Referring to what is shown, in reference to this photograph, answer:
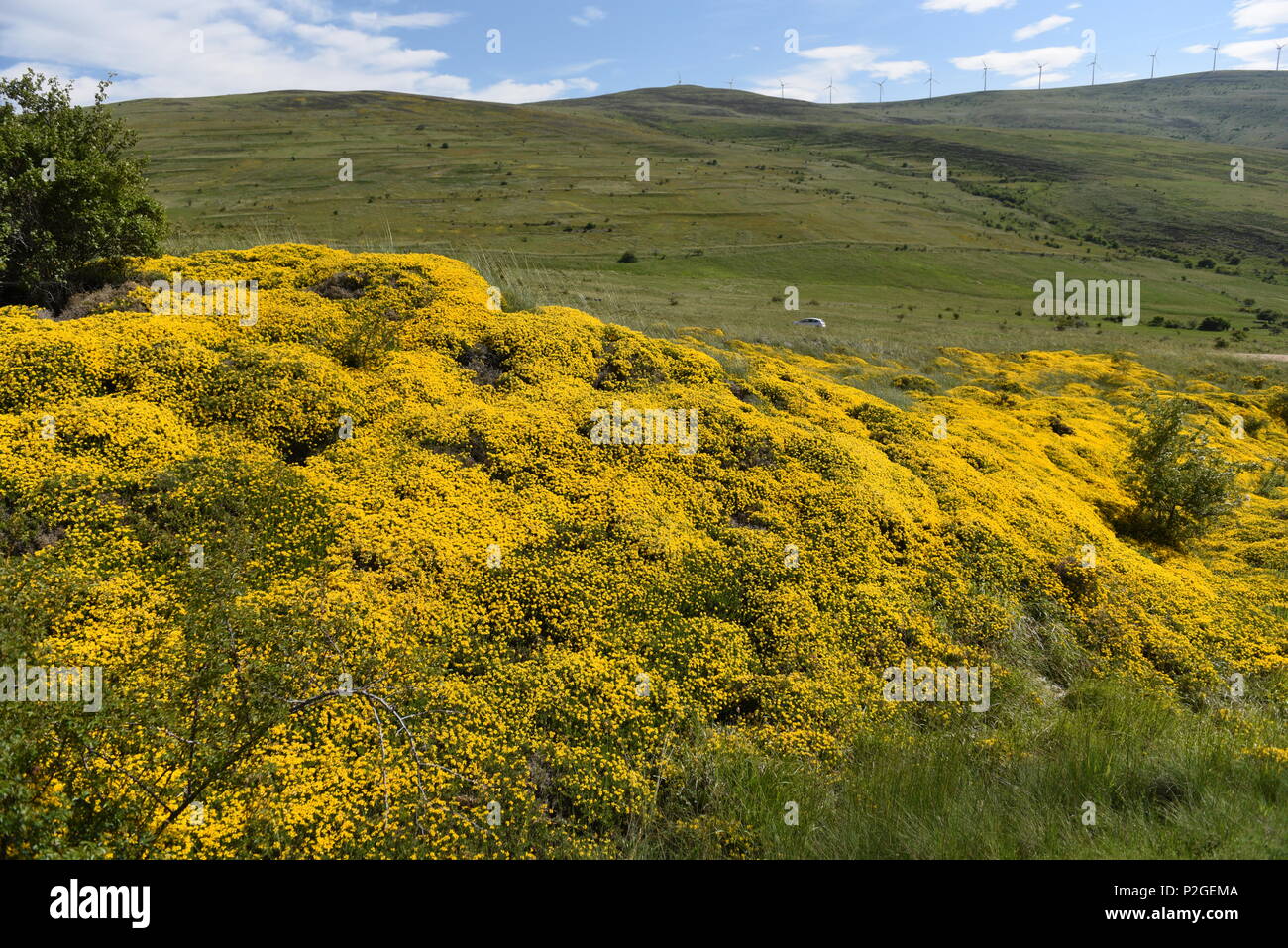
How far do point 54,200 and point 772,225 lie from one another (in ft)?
384

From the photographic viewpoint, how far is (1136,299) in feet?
303

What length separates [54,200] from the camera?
14.0 metres

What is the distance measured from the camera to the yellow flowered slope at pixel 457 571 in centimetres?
650

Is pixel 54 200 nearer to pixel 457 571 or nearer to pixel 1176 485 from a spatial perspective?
pixel 457 571

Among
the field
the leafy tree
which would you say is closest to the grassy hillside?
the leafy tree

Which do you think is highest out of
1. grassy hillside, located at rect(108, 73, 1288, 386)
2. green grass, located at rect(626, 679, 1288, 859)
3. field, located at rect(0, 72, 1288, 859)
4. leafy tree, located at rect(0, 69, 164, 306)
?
grassy hillside, located at rect(108, 73, 1288, 386)

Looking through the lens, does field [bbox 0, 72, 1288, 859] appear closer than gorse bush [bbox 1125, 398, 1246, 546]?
Yes

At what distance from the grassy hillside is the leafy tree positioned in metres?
3.93

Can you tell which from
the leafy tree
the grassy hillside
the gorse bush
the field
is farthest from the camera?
the grassy hillside

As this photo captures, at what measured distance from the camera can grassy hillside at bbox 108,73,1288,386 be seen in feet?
196

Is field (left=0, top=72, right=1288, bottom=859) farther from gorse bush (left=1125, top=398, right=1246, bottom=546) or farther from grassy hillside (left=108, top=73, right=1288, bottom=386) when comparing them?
grassy hillside (left=108, top=73, right=1288, bottom=386)

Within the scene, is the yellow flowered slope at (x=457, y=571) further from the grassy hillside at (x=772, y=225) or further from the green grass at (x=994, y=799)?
the grassy hillside at (x=772, y=225)
